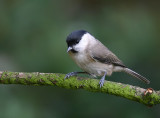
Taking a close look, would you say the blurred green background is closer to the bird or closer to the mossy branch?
the bird

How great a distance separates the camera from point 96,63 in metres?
3.02

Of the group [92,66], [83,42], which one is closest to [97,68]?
[92,66]

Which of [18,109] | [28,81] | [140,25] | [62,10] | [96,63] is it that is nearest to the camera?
[28,81]

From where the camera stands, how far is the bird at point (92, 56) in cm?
294

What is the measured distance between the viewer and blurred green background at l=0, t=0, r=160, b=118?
297cm

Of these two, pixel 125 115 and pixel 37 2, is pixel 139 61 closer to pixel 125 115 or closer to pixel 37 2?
pixel 125 115

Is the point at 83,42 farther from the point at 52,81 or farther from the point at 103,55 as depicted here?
the point at 52,81

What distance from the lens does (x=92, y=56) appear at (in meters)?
2.98

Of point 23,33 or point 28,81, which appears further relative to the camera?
point 23,33

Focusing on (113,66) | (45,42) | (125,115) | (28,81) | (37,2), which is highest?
(37,2)

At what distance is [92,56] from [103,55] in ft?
0.58

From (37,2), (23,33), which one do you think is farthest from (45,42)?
(37,2)

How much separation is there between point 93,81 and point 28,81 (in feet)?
1.78

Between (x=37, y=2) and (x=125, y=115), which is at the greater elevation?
(x=37, y=2)
